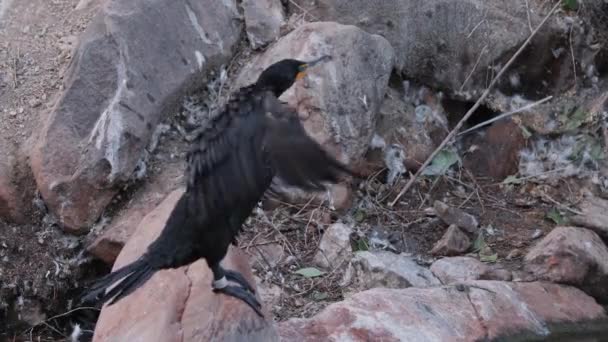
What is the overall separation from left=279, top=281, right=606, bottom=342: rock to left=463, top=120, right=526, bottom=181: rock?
56.0 inches

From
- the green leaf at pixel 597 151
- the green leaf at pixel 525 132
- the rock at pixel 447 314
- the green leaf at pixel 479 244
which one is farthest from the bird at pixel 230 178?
the green leaf at pixel 597 151

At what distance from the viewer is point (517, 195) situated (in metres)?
5.06

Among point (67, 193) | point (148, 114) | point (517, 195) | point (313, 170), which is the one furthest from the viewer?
point (517, 195)

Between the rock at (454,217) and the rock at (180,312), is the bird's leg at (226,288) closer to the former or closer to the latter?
the rock at (180,312)

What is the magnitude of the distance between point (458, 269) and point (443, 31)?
1764mm

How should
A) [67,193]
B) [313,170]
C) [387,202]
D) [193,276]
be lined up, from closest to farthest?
[313,170] → [193,276] → [67,193] → [387,202]

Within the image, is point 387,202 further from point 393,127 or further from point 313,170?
point 313,170

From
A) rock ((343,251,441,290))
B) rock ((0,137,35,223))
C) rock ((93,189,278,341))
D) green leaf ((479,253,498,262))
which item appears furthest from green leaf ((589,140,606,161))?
rock ((0,137,35,223))

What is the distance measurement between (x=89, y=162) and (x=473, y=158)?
242cm

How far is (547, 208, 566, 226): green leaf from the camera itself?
15.5 ft

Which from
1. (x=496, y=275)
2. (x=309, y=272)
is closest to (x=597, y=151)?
(x=496, y=275)

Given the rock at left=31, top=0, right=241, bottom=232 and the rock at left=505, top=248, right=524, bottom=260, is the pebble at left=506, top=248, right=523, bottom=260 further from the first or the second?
the rock at left=31, top=0, right=241, bottom=232

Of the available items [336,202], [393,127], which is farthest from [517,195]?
[336,202]

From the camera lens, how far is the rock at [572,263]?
3.95 m
